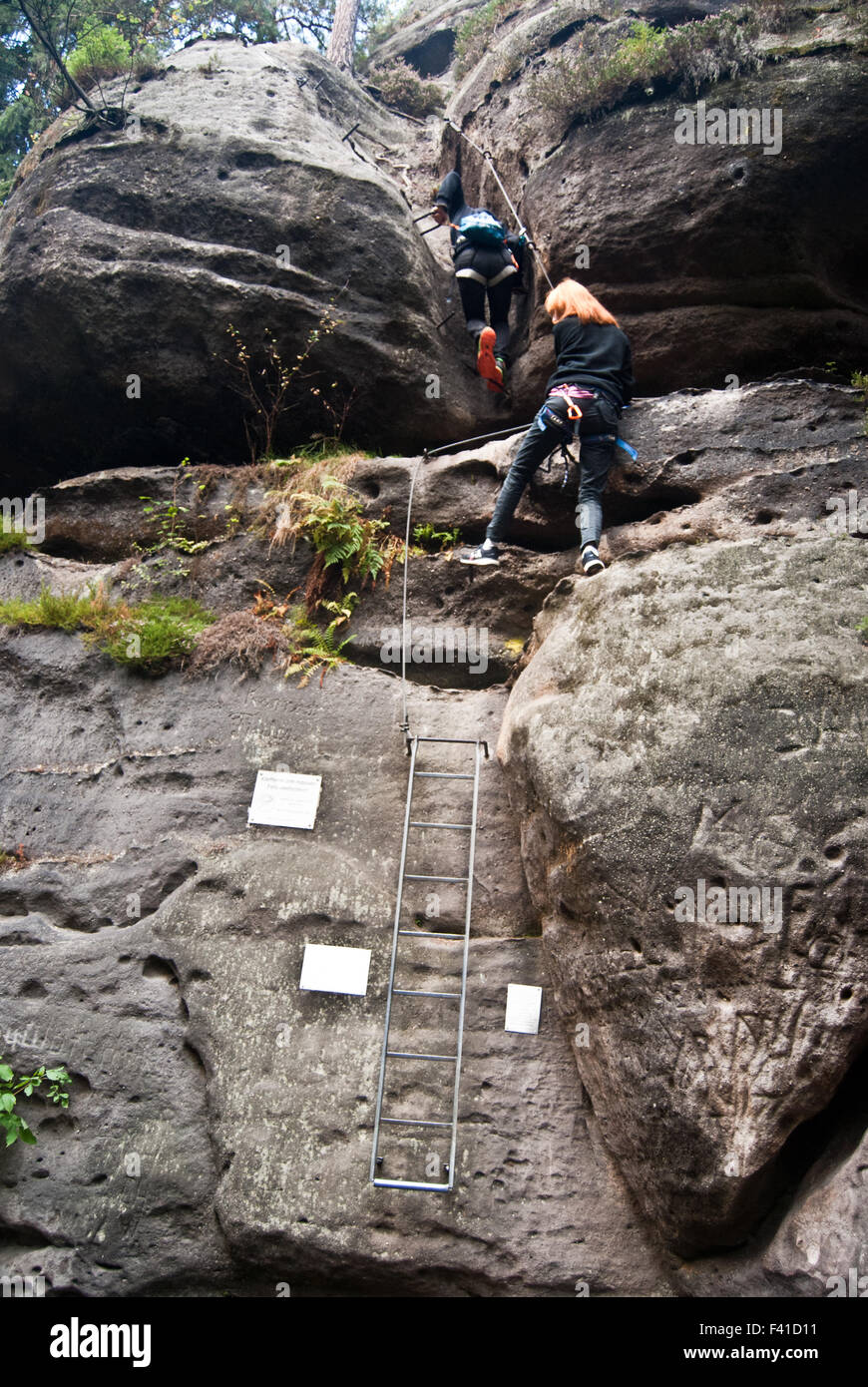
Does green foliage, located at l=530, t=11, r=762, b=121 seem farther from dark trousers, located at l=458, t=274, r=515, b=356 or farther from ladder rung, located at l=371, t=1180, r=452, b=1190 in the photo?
ladder rung, located at l=371, t=1180, r=452, b=1190

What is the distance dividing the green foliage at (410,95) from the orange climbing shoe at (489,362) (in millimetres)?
7627

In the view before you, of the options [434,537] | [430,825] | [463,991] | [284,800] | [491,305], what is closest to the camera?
[463,991]

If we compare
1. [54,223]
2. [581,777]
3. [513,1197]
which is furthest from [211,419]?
[513,1197]

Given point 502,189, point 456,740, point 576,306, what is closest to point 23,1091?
point 456,740

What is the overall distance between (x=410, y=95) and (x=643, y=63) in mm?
6769

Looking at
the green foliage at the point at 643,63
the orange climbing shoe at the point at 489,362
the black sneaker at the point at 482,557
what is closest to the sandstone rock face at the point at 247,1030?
the black sneaker at the point at 482,557

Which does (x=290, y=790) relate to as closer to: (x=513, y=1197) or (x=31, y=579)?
(x=513, y=1197)

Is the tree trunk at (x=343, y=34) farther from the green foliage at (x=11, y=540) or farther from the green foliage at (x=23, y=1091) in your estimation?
the green foliage at (x=23, y=1091)

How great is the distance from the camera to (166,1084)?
5.94 m

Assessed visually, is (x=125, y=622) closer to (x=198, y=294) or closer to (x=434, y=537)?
(x=434, y=537)

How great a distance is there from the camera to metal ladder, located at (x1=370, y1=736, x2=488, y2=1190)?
5594 mm

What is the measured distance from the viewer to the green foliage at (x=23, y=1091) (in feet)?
18.6

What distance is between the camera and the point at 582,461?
25.7 ft

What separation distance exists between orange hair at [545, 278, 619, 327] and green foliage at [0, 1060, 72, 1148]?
23.8 ft
